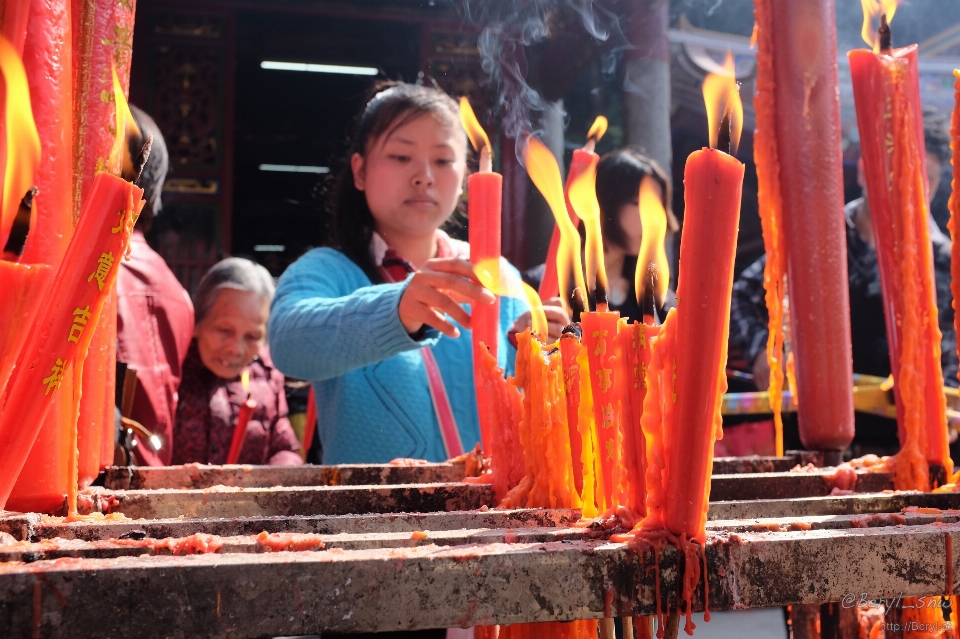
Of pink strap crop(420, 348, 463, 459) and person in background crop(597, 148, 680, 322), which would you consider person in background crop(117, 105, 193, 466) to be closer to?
pink strap crop(420, 348, 463, 459)

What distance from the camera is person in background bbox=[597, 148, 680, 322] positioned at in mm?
2861

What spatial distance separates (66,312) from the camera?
30.7 inches

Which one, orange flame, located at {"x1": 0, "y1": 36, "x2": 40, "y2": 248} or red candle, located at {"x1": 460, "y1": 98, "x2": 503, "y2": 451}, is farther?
red candle, located at {"x1": 460, "y1": 98, "x2": 503, "y2": 451}

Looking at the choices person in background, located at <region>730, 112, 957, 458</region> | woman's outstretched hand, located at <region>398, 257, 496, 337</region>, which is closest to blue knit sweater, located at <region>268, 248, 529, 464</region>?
woman's outstretched hand, located at <region>398, 257, 496, 337</region>

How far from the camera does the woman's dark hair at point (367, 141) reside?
2.18m

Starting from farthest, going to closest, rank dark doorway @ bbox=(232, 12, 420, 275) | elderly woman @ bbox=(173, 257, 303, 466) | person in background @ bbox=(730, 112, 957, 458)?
dark doorway @ bbox=(232, 12, 420, 275) < person in background @ bbox=(730, 112, 957, 458) < elderly woman @ bbox=(173, 257, 303, 466)

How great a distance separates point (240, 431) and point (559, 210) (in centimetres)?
208

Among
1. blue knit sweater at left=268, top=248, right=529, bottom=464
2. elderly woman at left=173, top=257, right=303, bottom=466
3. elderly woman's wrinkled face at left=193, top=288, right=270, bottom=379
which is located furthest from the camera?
elderly woman's wrinkled face at left=193, top=288, right=270, bottom=379

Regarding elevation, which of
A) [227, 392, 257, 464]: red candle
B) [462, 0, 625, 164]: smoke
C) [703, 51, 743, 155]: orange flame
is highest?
[462, 0, 625, 164]: smoke

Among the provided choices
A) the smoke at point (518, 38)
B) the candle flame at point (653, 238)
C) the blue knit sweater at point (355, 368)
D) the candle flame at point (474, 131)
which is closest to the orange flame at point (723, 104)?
the candle flame at point (653, 238)

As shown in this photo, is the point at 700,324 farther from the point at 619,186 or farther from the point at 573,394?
A: the point at 619,186

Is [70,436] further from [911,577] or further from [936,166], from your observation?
[936,166]

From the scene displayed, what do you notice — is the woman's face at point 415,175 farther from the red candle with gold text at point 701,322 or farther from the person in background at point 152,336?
the red candle with gold text at point 701,322

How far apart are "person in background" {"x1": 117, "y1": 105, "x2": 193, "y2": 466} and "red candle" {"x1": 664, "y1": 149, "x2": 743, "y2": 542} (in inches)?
80.4
